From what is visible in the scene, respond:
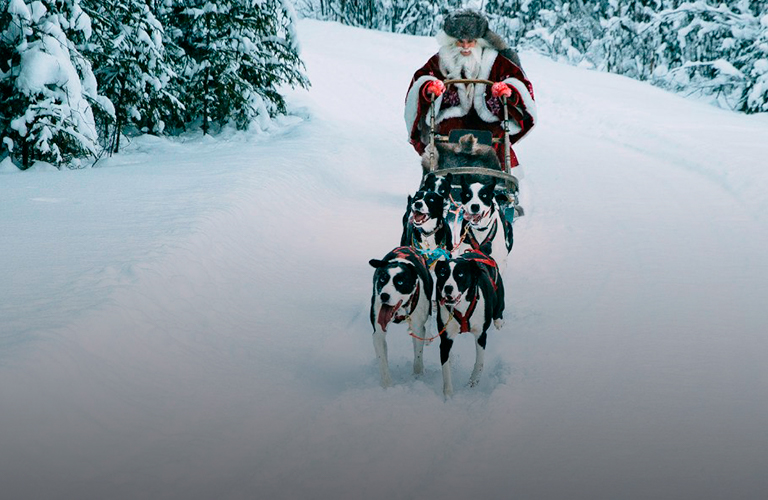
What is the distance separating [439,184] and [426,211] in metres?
0.65

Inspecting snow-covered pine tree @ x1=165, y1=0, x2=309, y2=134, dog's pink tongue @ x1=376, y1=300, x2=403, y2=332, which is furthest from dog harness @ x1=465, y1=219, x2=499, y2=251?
snow-covered pine tree @ x1=165, y1=0, x2=309, y2=134

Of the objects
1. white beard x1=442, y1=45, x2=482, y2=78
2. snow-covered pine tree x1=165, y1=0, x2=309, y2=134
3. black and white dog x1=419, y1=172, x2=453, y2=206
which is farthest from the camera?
snow-covered pine tree x1=165, y1=0, x2=309, y2=134

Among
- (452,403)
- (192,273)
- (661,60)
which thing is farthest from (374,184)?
(661,60)

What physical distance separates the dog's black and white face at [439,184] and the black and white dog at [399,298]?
1410 millimetres

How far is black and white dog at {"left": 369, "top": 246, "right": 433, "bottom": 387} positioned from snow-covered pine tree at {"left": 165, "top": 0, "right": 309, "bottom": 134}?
10.1 metres

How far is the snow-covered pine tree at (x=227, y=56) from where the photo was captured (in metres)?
13.3

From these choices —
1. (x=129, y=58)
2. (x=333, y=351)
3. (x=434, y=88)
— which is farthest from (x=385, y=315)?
(x=129, y=58)

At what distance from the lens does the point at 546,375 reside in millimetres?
4496

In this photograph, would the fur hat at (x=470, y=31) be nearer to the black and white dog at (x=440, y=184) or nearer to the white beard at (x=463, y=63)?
the white beard at (x=463, y=63)

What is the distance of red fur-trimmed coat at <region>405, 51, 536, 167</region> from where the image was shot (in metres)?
7.28

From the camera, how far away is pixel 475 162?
21.7 ft

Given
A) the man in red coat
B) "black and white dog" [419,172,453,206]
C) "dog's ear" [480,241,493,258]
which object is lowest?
"dog's ear" [480,241,493,258]

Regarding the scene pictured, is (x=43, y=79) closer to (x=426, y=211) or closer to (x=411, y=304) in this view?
(x=426, y=211)

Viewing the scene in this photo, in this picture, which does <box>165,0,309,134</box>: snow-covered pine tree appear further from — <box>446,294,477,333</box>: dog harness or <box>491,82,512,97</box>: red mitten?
<box>446,294,477,333</box>: dog harness
